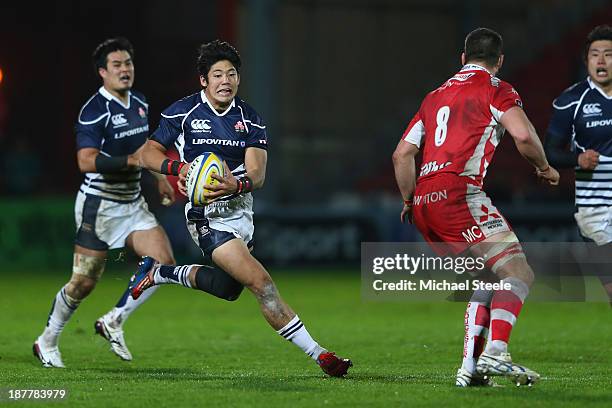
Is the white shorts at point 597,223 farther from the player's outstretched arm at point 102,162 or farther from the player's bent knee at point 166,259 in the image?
the player's outstretched arm at point 102,162

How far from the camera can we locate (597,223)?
9.78 meters

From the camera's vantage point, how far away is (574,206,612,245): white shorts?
973 centimetres

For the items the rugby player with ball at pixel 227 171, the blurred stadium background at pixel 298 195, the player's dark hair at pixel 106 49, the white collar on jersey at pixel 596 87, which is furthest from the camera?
the player's dark hair at pixel 106 49

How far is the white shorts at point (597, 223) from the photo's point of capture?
383 inches

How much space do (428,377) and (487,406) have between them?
1.54 meters

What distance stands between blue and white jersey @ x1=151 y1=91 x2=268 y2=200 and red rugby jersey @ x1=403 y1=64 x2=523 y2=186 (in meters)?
1.42

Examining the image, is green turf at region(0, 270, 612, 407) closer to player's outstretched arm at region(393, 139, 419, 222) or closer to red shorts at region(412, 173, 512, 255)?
red shorts at region(412, 173, 512, 255)

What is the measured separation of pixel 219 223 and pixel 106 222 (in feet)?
6.23

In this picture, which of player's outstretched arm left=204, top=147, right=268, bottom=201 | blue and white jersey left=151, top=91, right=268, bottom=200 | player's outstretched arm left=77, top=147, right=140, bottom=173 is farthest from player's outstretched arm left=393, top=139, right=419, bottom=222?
player's outstretched arm left=77, top=147, right=140, bottom=173

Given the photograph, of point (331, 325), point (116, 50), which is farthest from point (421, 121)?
point (331, 325)

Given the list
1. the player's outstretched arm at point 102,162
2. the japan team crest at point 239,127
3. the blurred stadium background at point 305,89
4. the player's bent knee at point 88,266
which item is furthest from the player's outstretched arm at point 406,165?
the blurred stadium background at point 305,89

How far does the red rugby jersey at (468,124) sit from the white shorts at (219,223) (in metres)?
1.44

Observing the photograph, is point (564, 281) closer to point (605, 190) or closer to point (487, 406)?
point (605, 190)

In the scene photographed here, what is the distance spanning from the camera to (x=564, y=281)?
61.1 ft
